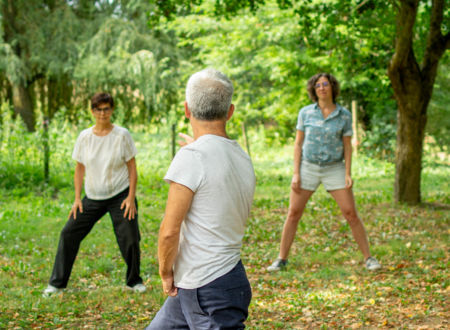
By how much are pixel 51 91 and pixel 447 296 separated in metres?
17.1

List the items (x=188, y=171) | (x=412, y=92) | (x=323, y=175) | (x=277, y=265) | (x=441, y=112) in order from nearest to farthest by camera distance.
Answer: (x=188, y=171), (x=323, y=175), (x=277, y=265), (x=412, y=92), (x=441, y=112)

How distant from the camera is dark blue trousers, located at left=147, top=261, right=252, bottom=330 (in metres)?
2.47

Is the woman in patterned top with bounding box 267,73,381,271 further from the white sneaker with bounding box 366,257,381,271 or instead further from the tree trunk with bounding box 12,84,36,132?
the tree trunk with bounding box 12,84,36,132

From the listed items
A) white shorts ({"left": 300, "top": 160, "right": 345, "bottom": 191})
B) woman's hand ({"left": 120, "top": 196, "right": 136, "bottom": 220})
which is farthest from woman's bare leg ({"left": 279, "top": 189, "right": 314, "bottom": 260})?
woman's hand ({"left": 120, "top": 196, "right": 136, "bottom": 220})

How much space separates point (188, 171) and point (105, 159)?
3004 millimetres

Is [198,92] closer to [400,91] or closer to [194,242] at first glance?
[194,242]

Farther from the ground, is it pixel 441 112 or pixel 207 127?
pixel 207 127

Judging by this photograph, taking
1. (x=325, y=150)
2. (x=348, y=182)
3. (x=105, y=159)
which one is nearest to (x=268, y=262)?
(x=348, y=182)

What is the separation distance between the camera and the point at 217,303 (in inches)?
97.3

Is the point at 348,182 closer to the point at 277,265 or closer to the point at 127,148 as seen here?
the point at 277,265

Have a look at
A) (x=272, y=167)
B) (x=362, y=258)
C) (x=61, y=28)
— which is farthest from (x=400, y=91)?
(x=61, y=28)

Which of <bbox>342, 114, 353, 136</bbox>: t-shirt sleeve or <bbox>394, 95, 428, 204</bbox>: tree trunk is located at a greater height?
<bbox>342, 114, 353, 136</bbox>: t-shirt sleeve

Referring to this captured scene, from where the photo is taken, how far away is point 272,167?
1683 cm

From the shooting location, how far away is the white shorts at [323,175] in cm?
591
